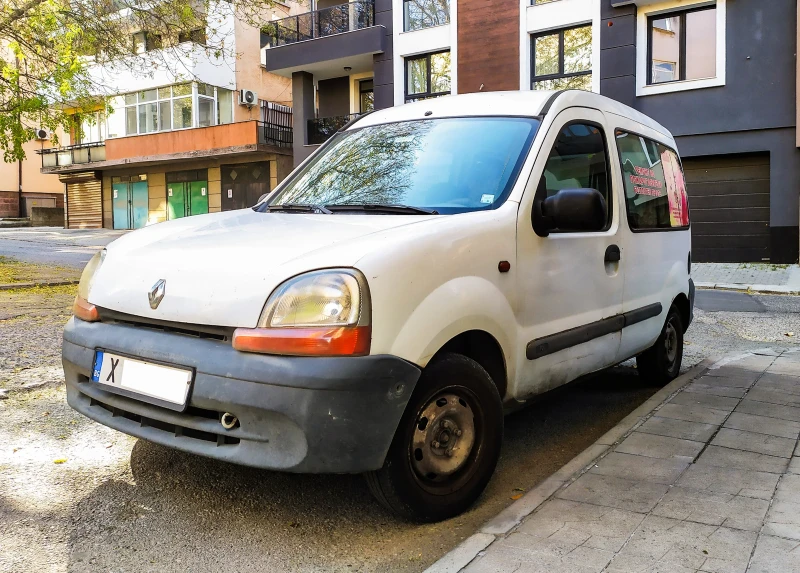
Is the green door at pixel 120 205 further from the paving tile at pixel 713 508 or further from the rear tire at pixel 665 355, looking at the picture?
the paving tile at pixel 713 508

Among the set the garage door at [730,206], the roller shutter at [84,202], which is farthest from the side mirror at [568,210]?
the roller shutter at [84,202]

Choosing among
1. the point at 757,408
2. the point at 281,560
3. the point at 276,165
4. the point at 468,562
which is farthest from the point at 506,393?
the point at 276,165

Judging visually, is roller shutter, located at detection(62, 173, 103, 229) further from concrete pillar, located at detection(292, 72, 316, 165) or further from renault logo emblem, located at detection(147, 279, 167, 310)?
renault logo emblem, located at detection(147, 279, 167, 310)

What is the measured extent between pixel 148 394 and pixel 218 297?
0.48 metres

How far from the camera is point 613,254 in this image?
4082 millimetres

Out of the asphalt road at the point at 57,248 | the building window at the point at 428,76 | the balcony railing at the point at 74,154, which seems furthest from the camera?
the balcony railing at the point at 74,154

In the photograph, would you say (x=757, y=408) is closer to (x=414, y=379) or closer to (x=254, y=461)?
(x=414, y=379)

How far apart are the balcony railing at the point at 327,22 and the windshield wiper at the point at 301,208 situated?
66.6ft

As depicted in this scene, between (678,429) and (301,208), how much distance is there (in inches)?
94.0

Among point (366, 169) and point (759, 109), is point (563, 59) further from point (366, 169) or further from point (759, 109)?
point (366, 169)

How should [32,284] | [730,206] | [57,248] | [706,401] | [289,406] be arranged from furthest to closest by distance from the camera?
[57,248]
[730,206]
[32,284]
[706,401]
[289,406]

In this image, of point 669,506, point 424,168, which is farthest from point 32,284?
point 669,506

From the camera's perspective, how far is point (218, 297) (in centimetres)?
267

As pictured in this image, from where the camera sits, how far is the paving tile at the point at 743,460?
11.3 feet
